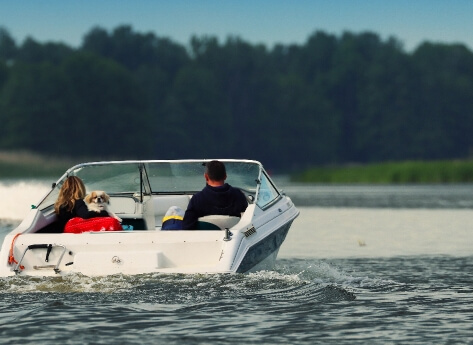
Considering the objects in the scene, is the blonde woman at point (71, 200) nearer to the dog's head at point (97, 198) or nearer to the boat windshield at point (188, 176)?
the dog's head at point (97, 198)

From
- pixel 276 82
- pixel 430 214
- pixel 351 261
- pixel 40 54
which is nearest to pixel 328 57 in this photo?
pixel 276 82

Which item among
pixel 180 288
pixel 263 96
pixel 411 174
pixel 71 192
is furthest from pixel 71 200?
pixel 263 96

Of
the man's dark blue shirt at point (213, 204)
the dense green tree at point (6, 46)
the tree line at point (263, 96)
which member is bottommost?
the man's dark blue shirt at point (213, 204)

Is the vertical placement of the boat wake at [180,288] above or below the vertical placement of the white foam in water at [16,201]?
above

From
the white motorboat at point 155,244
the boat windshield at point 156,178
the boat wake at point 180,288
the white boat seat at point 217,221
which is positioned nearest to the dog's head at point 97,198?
the white motorboat at point 155,244

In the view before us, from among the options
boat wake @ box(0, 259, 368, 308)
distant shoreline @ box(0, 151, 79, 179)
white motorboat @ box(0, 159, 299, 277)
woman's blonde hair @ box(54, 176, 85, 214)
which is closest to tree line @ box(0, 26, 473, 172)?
distant shoreline @ box(0, 151, 79, 179)

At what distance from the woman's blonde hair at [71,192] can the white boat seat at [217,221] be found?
124 cm

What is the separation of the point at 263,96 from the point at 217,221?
401ft

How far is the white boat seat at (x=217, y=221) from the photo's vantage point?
10.7 metres

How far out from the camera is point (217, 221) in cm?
1087

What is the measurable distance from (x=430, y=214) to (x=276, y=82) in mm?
109486

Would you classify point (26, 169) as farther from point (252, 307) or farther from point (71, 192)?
point (252, 307)

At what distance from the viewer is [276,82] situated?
442 feet

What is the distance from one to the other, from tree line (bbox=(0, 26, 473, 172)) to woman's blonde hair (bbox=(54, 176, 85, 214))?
102m
